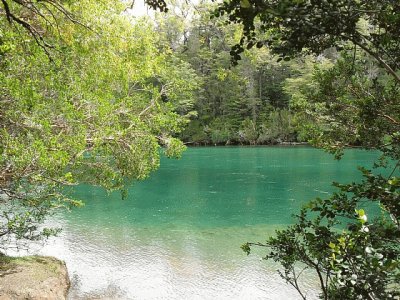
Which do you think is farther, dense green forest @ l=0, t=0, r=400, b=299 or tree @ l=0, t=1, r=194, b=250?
tree @ l=0, t=1, r=194, b=250

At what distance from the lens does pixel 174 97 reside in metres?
Answer: 11.8

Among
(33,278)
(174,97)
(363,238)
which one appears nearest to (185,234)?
(174,97)

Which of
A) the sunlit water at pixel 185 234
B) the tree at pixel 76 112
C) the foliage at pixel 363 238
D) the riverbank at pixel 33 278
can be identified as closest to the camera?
the foliage at pixel 363 238

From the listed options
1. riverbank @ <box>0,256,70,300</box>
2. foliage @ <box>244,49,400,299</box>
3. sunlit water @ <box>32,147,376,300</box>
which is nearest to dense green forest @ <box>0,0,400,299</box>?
foliage @ <box>244,49,400,299</box>

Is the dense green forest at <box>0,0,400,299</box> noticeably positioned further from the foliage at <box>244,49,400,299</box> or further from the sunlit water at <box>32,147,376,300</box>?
the sunlit water at <box>32,147,376,300</box>

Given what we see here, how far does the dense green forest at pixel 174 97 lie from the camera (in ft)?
7.93

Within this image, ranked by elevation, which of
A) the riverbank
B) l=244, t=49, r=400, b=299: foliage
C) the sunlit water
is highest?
l=244, t=49, r=400, b=299: foliage

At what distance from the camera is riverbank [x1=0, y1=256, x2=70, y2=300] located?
308 inches

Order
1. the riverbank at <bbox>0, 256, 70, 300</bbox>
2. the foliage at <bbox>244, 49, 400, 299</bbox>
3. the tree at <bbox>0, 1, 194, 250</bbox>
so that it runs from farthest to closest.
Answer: the riverbank at <bbox>0, 256, 70, 300</bbox> < the tree at <bbox>0, 1, 194, 250</bbox> < the foliage at <bbox>244, 49, 400, 299</bbox>

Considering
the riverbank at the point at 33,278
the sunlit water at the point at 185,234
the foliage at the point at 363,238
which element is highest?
the foliage at the point at 363,238

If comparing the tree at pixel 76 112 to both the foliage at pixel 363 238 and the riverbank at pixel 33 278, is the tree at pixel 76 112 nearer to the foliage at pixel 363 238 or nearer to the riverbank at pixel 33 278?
the riverbank at pixel 33 278

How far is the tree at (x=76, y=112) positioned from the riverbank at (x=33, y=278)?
0.63 meters

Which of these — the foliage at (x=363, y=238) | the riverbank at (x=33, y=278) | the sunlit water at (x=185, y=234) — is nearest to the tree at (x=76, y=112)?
the riverbank at (x=33, y=278)

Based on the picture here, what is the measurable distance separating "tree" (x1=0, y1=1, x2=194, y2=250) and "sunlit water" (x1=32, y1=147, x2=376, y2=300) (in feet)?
9.41
